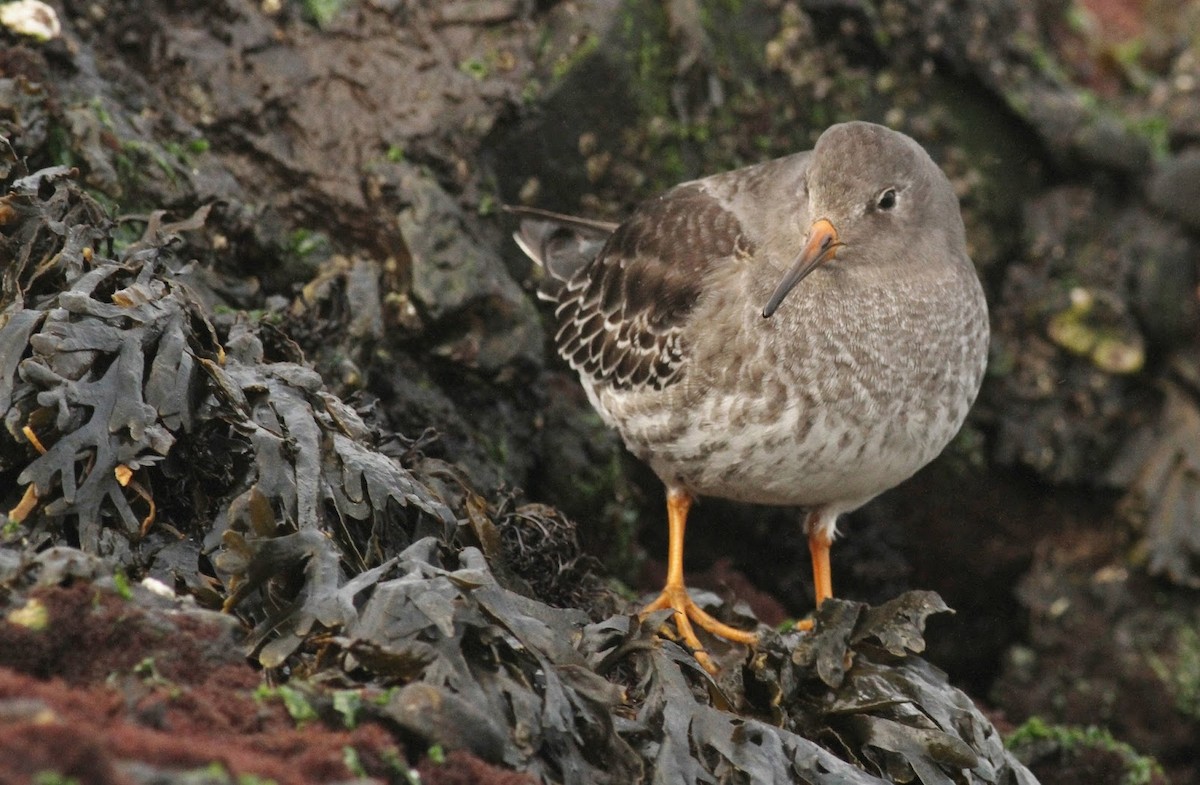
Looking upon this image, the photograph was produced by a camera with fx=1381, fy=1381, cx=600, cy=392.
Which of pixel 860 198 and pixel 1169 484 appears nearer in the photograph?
pixel 860 198

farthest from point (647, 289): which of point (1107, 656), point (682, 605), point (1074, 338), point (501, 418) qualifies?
point (1107, 656)

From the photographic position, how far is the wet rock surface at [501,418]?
319 centimetres

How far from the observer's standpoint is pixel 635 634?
159 inches

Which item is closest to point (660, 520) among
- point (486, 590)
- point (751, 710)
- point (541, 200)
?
point (541, 200)

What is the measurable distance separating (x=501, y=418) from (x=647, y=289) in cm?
100

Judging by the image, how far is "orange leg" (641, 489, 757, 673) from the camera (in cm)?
500

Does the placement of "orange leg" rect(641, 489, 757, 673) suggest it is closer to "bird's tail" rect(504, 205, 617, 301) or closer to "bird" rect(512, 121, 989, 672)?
"bird" rect(512, 121, 989, 672)

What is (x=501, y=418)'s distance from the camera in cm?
620

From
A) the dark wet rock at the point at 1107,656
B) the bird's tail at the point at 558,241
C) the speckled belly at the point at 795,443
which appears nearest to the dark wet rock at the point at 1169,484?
the dark wet rock at the point at 1107,656

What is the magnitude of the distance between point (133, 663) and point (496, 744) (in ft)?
2.62

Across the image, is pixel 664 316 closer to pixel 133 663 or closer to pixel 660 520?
pixel 660 520

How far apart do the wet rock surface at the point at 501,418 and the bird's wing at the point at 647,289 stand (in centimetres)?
31

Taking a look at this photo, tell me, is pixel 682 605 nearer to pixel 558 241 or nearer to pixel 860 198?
pixel 860 198

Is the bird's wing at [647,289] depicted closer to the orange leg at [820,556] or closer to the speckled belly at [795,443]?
the speckled belly at [795,443]
